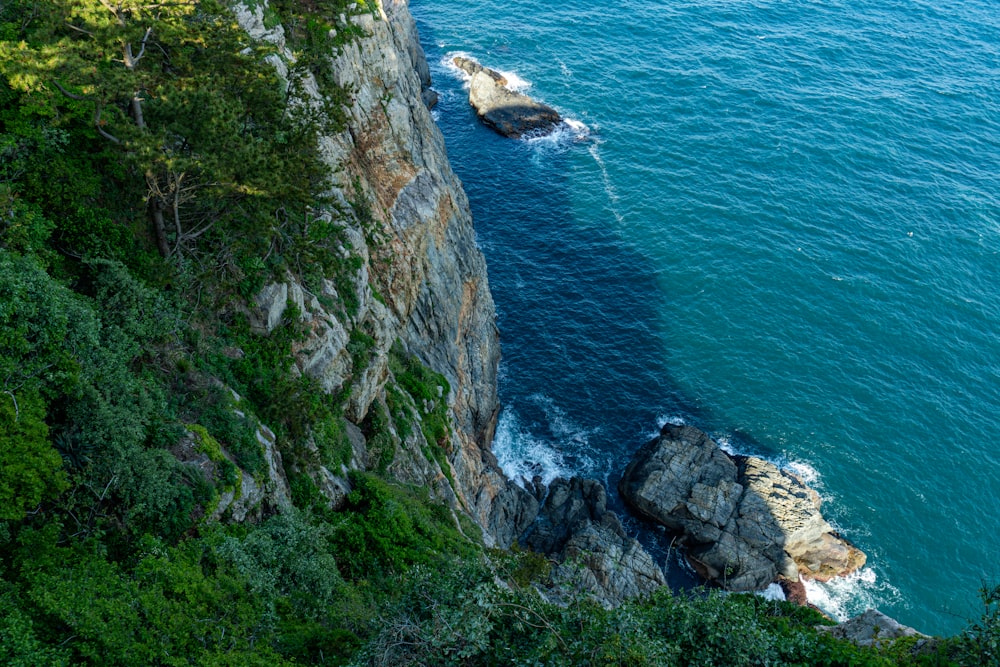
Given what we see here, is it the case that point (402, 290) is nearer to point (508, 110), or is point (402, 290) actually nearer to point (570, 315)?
point (570, 315)

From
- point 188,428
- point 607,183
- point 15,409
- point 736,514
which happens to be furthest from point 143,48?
point 607,183

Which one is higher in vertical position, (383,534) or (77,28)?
(77,28)

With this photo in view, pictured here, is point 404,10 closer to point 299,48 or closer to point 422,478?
point 299,48

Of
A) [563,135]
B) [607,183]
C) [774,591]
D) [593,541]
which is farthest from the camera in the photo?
[563,135]

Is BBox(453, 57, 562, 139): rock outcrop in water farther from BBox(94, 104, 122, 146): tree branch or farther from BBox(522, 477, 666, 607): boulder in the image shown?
→ BBox(94, 104, 122, 146): tree branch

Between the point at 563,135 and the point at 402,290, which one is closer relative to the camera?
the point at 402,290

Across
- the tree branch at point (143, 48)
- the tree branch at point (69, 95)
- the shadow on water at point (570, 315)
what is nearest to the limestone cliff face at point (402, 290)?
the shadow on water at point (570, 315)
